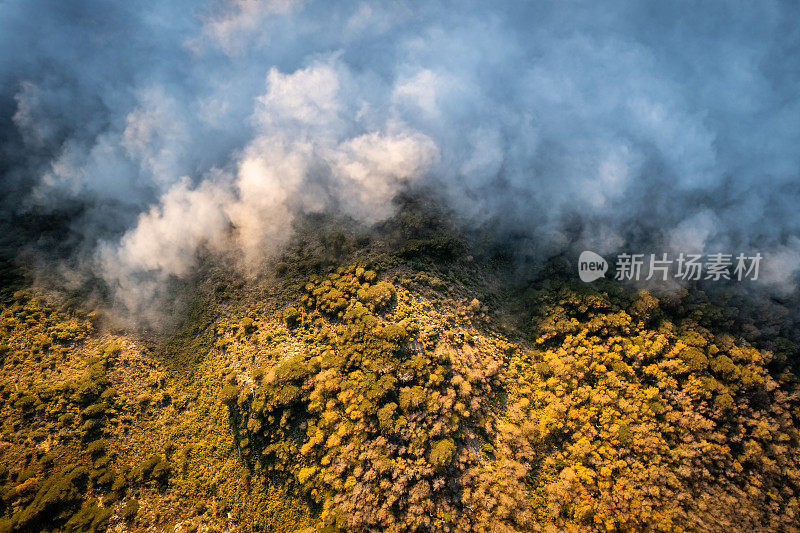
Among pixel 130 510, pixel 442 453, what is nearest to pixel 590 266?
pixel 442 453

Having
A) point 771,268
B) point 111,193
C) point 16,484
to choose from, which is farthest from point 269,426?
point 771,268

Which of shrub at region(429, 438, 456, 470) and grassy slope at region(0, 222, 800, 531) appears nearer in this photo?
shrub at region(429, 438, 456, 470)

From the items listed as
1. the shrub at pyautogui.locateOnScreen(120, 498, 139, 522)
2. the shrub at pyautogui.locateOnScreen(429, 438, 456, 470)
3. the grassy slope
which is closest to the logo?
the grassy slope

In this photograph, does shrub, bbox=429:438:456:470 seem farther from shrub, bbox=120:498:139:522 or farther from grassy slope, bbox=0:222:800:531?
shrub, bbox=120:498:139:522

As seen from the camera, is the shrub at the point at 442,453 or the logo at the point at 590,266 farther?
the logo at the point at 590,266

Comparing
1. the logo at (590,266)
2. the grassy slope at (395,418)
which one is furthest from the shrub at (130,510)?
the logo at (590,266)

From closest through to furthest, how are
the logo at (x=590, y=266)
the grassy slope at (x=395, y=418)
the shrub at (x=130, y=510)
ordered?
the grassy slope at (x=395, y=418) < the shrub at (x=130, y=510) < the logo at (x=590, y=266)

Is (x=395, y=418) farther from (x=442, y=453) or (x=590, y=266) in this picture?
(x=590, y=266)

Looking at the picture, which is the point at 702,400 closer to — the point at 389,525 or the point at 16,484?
the point at 389,525

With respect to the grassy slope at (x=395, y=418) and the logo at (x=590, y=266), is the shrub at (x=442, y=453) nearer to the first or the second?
the grassy slope at (x=395, y=418)
